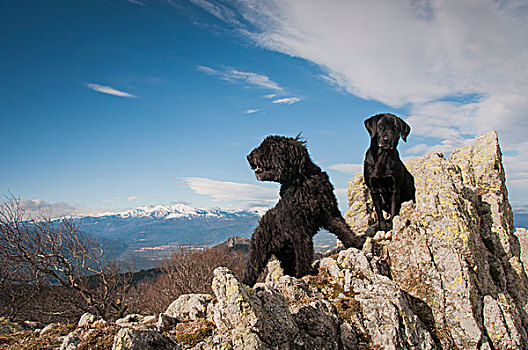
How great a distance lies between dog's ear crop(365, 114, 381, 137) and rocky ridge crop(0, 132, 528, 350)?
117 centimetres

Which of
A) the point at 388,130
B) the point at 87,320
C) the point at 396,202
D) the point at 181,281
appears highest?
the point at 388,130

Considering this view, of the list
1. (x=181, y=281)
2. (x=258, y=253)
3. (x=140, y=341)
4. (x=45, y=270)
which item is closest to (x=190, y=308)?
(x=140, y=341)

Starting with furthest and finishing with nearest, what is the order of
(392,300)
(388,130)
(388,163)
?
(388,163)
(388,130)
(392,300)

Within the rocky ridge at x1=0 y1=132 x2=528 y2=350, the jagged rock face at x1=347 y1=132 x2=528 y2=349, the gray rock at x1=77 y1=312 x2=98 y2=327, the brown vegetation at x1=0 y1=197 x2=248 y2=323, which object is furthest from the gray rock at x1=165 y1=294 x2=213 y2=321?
the brown vegetation at x1=0 y1=197 x2=248 y2=323

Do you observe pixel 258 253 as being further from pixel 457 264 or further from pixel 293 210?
pixel 457 264

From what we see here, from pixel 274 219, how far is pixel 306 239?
0.69m

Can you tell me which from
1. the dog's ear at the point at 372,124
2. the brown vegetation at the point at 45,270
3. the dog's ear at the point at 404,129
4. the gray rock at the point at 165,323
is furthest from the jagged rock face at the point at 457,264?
the brown vegetation at the point at 45,270

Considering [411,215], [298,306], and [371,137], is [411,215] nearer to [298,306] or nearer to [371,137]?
[371,137]

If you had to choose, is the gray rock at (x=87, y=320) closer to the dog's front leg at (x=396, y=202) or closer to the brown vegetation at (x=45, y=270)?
the dog's front leg at (x=396, y=202)

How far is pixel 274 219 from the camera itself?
5945 mm

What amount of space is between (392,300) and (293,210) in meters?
2.21

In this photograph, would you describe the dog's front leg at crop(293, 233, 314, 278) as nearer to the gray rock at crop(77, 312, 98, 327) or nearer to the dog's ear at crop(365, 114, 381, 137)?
the dog's ear at crop(365, 114, 381, 137)

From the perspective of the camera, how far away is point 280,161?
5793mm

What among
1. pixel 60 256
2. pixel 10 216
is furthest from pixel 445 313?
pixel 10 216
